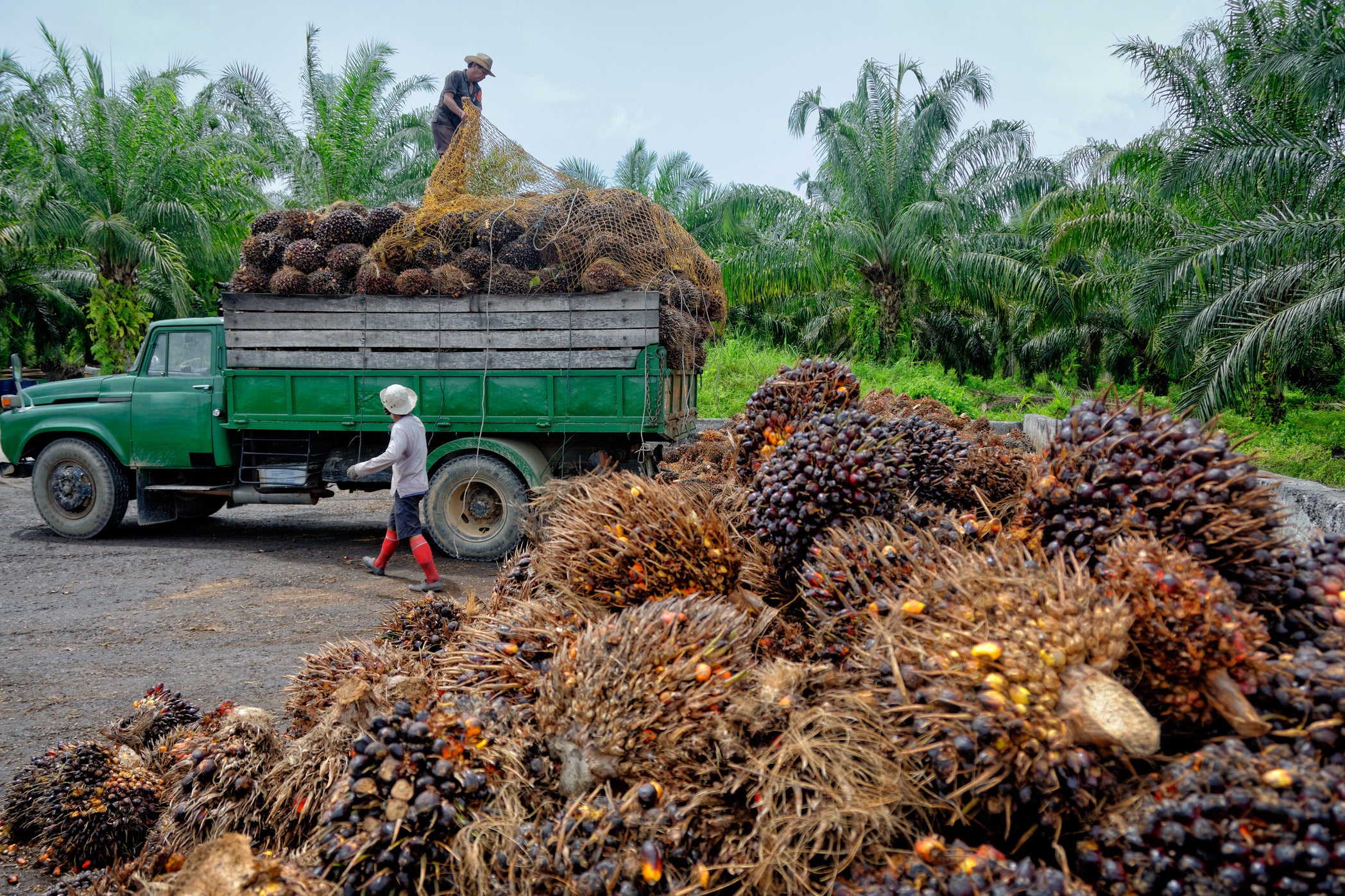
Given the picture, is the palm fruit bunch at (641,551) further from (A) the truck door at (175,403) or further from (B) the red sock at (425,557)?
(A) the truck door at (175,403)

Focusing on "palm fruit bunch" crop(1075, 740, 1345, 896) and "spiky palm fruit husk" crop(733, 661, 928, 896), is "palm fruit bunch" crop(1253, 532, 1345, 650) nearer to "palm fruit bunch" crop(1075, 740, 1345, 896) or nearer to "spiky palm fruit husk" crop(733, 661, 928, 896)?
"palm fruit bunch" crop(1075, 740, 1345, 896)

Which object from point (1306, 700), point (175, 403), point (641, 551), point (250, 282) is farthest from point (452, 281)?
point (1306, 700)

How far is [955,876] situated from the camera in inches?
57.8

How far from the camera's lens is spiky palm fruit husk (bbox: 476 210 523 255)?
295 inches

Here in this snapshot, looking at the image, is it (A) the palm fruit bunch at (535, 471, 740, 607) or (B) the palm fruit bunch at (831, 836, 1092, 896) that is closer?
(B) the palm fruit bunch at (831, 836, 1092, 896)

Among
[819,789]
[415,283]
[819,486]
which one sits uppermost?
[415,283]

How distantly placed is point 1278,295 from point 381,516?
1226cm

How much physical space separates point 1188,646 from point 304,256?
8043 mm

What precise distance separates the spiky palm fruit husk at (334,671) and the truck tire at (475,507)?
4.78 metres

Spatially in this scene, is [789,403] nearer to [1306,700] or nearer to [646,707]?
[646,707]

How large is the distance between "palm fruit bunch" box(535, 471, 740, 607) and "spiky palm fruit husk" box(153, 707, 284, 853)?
0.95 meters

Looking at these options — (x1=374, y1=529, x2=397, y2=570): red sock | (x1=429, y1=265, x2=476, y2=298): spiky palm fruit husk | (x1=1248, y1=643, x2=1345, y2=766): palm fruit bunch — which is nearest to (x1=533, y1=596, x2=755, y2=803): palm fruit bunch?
(x1=1248, y1=643, x2=1345, y2=766): palm fruit bunch

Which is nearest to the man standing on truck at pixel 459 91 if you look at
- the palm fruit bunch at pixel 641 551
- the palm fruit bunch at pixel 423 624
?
the palm fruit bunch at pixel 423 624

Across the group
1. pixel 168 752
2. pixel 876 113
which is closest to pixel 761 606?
pixel 168 752
